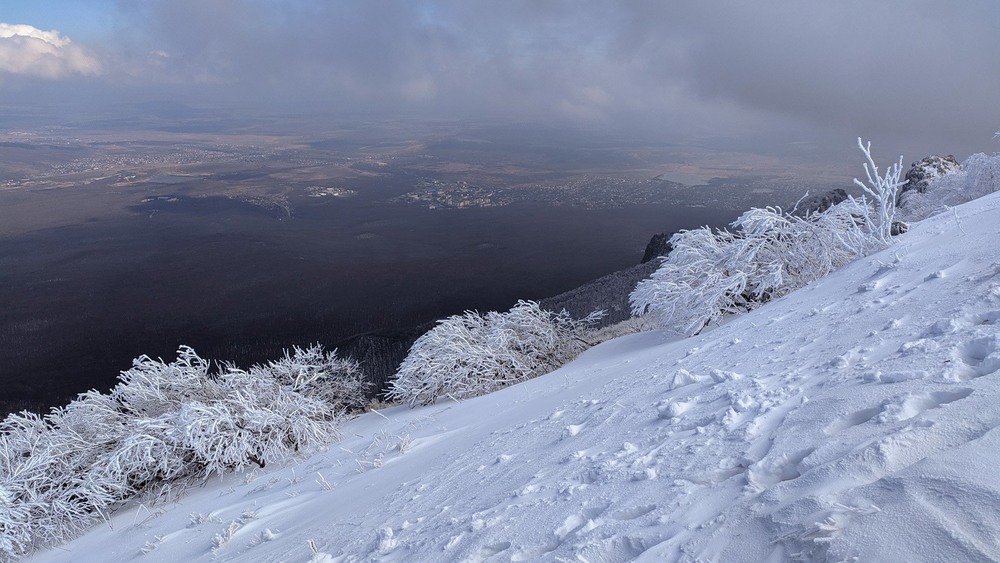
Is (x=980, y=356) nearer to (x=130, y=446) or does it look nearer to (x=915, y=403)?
(x=915, y=403)

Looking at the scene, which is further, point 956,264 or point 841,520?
point 956,264

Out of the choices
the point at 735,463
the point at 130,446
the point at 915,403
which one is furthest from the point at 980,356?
the point at 130,446

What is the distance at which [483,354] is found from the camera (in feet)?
47.4

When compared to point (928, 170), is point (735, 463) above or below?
below

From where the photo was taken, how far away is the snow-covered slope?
2.20 metres

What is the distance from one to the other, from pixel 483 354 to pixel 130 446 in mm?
8388

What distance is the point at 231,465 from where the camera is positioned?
416 inches

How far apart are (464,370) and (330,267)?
5016 centimetres

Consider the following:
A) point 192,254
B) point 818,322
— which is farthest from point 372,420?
point 192,254

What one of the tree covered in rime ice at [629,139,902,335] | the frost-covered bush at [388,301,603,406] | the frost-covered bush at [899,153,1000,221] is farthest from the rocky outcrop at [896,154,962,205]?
the frost-covered bush at [388,301,603,406]

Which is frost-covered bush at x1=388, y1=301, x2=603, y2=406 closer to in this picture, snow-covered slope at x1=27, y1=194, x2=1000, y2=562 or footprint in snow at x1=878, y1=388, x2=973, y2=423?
snow-covered slope at x1=27, y1=194, x2=1000, y2=562

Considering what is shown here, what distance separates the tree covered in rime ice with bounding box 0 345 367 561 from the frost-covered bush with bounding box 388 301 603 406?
8.60ft

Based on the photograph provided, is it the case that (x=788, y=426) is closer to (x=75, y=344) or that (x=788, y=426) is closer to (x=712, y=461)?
(x=712, y=461)

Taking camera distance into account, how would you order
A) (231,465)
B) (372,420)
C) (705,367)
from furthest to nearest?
(372,420), (231,465), (705,367)
